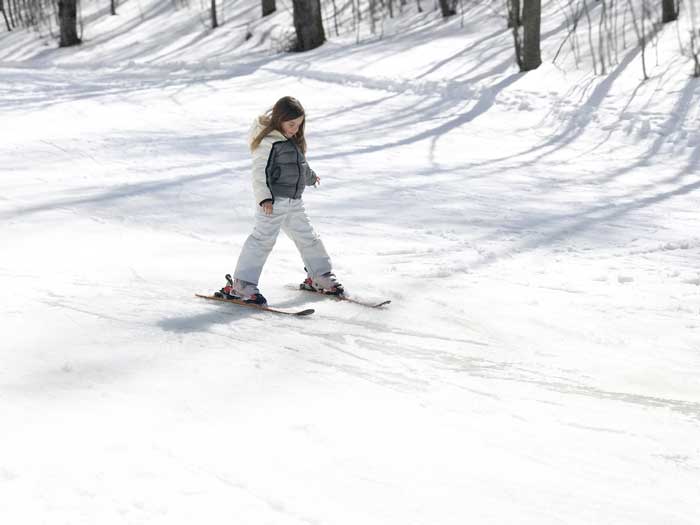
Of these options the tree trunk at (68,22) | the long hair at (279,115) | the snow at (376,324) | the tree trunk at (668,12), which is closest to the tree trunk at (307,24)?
the snow at (376,324)

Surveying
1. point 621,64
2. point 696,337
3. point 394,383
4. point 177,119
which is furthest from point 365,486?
point 621,64

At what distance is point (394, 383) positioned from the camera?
391 centimetres

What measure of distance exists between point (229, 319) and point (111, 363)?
0.95 metres

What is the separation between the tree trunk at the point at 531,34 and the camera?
12.6 metres

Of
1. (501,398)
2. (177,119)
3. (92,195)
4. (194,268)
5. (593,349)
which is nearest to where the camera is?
(501,398)

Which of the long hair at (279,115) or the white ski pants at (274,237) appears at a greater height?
the long hair at (279,115)

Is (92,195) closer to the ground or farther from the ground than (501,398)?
farther from the ground

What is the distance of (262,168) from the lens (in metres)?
4.82

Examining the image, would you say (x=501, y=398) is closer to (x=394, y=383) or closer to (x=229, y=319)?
(x=394, y=383)

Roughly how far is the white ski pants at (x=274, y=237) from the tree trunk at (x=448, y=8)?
14.1 metres

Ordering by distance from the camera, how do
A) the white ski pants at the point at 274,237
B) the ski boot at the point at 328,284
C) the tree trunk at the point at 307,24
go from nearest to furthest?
the white ski pants at the point at 274,237
the ski boot at the point at 328,284
the tree trunk at the point at 307,24

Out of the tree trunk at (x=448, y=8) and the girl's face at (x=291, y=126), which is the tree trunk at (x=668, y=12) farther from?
the girl's face at (x=291, y=126)

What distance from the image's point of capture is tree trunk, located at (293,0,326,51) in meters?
17.5

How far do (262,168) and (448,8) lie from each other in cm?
1467
